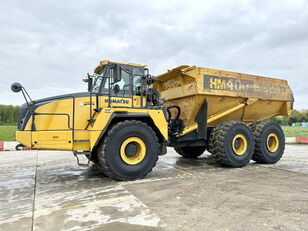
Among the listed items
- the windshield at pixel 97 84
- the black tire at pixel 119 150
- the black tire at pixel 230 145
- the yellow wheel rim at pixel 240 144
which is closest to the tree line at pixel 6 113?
the windshield at pixel 97 84

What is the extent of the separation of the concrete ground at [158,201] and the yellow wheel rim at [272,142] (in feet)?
6.19

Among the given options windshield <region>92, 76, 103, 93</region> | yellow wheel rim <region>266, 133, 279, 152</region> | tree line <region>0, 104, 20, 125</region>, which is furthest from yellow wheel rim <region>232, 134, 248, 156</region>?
tree line <region>0, 104, 20, 125</region>

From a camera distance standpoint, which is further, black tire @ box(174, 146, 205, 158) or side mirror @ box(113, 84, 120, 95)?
black tire @ box(174, 146, 205, 158)

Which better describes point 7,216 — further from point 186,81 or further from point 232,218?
point 186,81

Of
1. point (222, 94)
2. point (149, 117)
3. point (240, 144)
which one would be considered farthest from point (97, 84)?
point (240, 144)

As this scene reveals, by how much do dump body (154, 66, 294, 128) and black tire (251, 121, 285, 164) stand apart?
2.41ft

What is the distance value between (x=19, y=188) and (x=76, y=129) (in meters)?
1.69

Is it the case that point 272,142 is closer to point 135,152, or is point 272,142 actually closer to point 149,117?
point 149,117

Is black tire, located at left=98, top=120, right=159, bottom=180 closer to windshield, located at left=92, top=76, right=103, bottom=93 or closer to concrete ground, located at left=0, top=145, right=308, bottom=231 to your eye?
Result: concrete ground, located at left=0, top=145, right=308, bottom=231

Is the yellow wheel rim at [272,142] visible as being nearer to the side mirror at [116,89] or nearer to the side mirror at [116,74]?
the side mirror at [116,89]

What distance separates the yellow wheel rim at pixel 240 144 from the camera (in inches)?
284

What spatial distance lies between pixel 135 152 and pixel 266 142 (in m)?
4.87

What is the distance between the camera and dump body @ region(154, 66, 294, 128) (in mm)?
7094

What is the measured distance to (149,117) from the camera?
591cm
